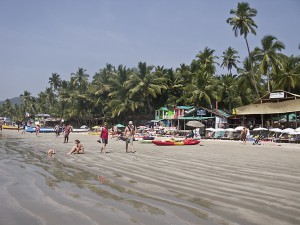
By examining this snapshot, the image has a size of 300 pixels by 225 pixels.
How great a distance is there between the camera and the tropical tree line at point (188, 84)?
42.1 m

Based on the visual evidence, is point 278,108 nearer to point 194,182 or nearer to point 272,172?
point 272,172

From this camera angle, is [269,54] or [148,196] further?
[269,54]

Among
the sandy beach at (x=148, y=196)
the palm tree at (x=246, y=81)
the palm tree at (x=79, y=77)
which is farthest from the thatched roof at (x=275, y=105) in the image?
the palm tree at (x=79, y=77)

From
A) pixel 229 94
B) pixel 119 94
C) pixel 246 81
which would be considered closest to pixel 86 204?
pixel 246 81

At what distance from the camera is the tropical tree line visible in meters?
42.1

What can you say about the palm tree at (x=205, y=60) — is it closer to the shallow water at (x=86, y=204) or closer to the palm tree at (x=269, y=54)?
the palm tree at (x=269, y=54)

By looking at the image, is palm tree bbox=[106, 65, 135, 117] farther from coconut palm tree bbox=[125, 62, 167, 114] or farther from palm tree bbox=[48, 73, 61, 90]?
palm tree bbox=[48, 73, 61, 90]

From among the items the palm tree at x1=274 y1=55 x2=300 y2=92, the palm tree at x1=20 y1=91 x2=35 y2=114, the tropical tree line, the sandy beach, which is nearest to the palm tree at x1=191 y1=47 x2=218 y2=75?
the tropical tree line

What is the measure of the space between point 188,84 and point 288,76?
17.7 metres

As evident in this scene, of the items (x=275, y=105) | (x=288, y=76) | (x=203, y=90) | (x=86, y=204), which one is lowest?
(x=86, y=204)

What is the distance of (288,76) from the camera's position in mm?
40312

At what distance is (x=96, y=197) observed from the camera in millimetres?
6035

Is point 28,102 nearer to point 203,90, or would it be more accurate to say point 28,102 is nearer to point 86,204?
point 203,90

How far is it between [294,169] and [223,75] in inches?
1949
